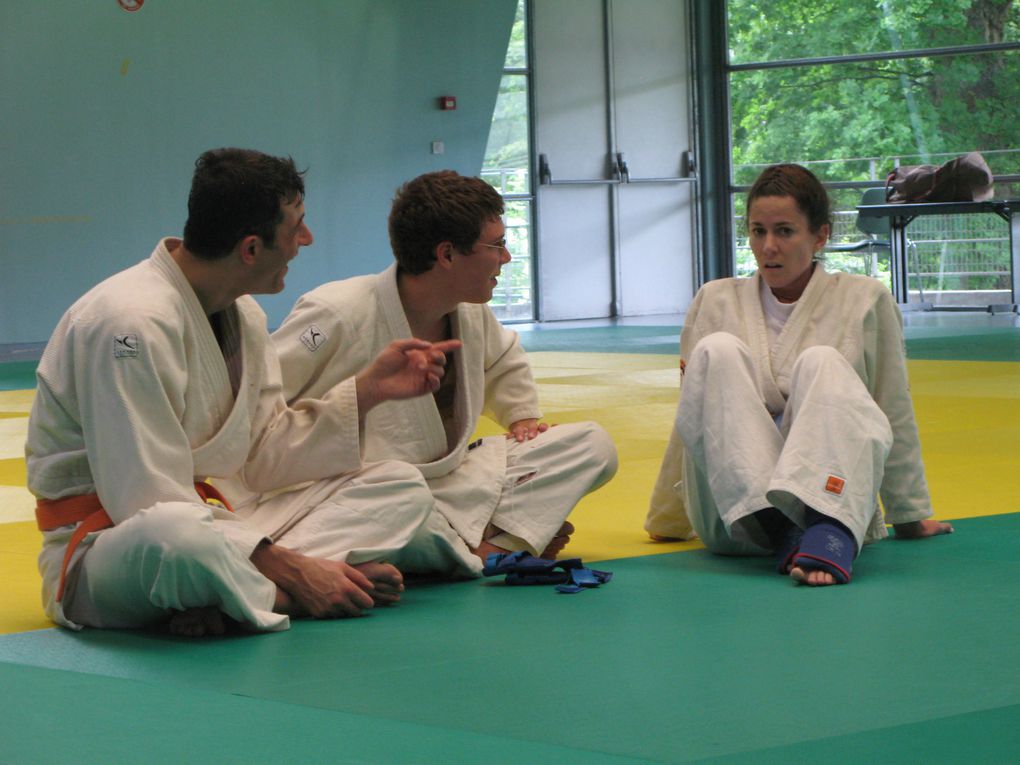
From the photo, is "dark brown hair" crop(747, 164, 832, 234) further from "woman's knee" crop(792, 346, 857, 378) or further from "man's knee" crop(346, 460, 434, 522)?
"man's knee" crop(346, 460, 434, 522)

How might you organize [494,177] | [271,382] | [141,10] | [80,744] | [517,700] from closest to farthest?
1. [80,744]
2. [517,700]
3. [271,382]
4. [141,10]
5. [494,177]

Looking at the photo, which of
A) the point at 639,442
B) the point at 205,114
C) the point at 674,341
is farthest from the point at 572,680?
the point at 205,114

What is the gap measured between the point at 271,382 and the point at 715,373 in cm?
111

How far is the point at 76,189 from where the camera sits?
13.9m

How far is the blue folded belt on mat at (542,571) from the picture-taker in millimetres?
3465

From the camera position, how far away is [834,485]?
345 cm

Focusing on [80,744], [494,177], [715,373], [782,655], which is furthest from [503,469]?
[494,177]

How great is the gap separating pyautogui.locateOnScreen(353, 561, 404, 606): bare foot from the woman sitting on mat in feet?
2.79

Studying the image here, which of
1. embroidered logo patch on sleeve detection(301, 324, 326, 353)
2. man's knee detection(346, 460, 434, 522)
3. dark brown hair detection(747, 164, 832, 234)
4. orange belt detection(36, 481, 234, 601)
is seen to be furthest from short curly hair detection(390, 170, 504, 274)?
orange belt detection(36, 481, 234, 601)

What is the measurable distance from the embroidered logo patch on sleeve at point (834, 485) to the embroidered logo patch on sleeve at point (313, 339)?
4.21 feet

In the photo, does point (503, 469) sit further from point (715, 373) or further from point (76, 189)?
point (76, 189)

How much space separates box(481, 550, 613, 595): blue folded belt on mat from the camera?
3465 millimetres

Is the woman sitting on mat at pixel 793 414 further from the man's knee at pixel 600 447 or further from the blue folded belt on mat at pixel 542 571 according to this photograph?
the blue folded belt on mat at pixel 542 571

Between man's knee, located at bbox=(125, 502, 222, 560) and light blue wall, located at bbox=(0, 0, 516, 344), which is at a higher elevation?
light blue wall, located at bbox=(0, 0, 516, 344)
